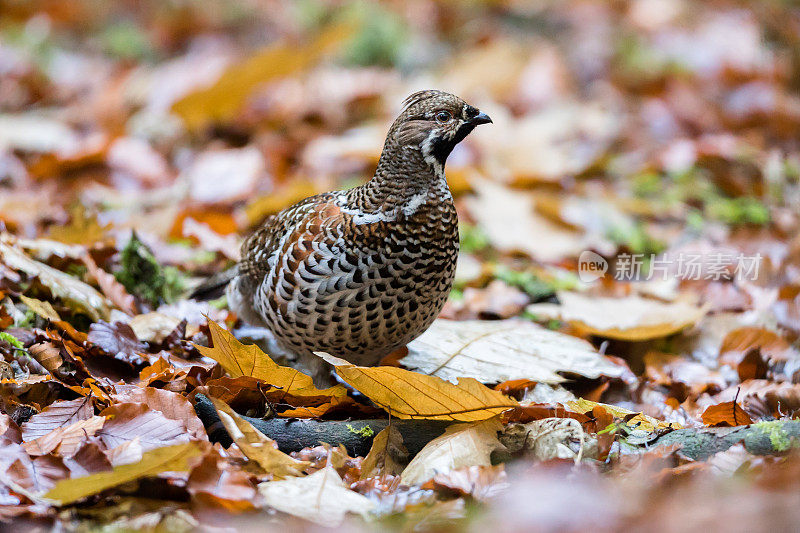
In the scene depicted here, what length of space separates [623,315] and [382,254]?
1.84 meters

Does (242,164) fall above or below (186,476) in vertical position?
above

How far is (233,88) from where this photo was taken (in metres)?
7.55

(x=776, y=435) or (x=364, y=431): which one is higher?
(x=776, y=435)

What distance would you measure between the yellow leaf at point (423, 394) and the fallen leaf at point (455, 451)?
5 cm

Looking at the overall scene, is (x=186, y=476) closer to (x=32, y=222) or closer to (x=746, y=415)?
(x=746, y=415)

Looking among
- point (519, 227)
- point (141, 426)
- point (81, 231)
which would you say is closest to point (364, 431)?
point (141, 426)

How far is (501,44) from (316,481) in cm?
738

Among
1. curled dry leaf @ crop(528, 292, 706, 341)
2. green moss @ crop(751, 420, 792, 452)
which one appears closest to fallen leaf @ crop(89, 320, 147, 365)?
curled dry leaf @ crop(528, 292, 706, 341)

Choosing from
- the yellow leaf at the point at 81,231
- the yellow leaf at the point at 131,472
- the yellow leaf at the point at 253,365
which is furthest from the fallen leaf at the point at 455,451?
A: the yellow leaf at the point at 81,231

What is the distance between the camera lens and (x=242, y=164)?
21.7ft

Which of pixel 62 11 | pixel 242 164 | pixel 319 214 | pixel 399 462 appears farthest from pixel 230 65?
pixel 399 462

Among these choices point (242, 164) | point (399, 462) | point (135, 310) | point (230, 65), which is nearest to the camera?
point (399, 462)

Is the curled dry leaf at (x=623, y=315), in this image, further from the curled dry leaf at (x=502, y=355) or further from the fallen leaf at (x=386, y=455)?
the fallen leaf at (x=386, y=455)
